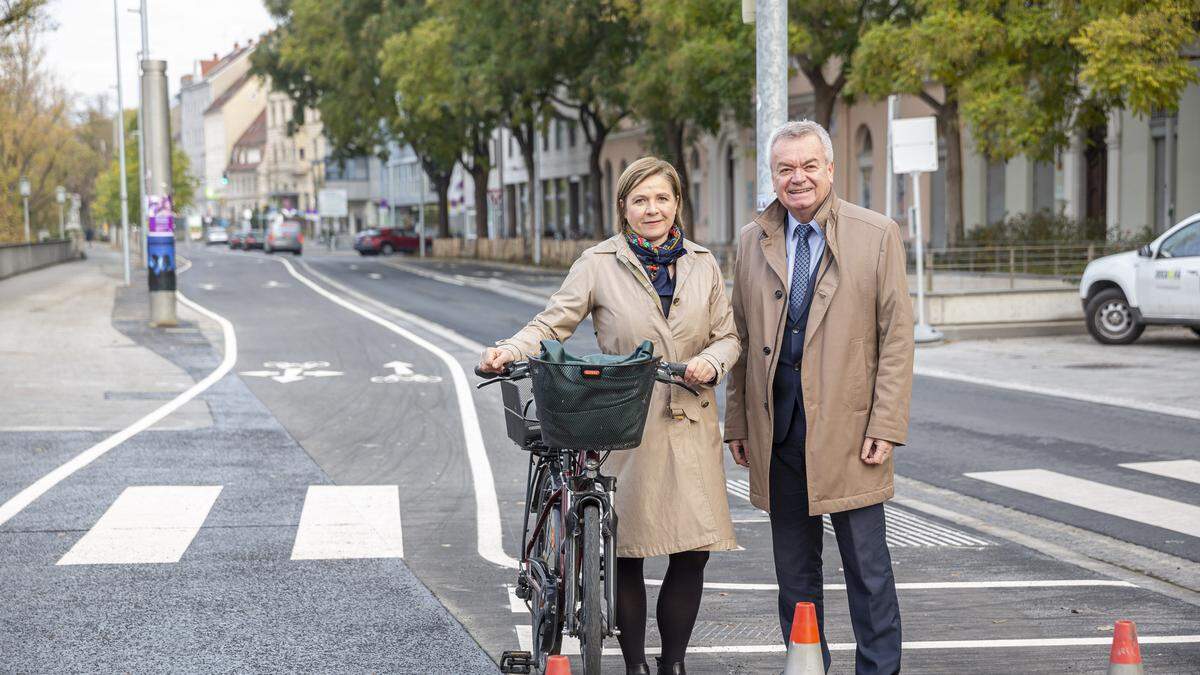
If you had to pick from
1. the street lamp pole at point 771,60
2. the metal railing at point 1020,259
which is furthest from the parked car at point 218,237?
the street lamp pole at point 771,60

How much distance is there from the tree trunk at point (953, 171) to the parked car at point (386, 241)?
46205mm

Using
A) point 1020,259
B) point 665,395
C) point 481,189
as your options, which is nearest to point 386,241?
point 481,189

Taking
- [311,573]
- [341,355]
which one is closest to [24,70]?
[341,355]

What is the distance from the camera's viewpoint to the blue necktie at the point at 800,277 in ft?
16.2

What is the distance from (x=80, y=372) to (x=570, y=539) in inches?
526

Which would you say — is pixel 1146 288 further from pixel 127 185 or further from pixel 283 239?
pixel 127 185

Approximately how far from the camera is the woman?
4980 mm

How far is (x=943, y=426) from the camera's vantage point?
1289cm

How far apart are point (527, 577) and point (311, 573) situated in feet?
6.94

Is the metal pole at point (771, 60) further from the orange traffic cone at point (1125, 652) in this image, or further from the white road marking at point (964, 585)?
the orange traffic cone at point (1125, 652)

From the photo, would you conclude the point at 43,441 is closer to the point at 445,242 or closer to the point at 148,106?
the point at 148,106

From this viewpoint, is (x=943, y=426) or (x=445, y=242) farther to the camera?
(x=445, y=242)

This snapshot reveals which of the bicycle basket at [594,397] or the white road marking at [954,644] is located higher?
the bicycle basket at [594,397]

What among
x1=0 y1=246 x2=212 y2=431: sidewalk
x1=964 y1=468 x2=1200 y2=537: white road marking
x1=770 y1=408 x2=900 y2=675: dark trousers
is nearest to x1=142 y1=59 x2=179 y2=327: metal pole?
x1=0 y1=246 x2=212 y2=431: sidewalk
